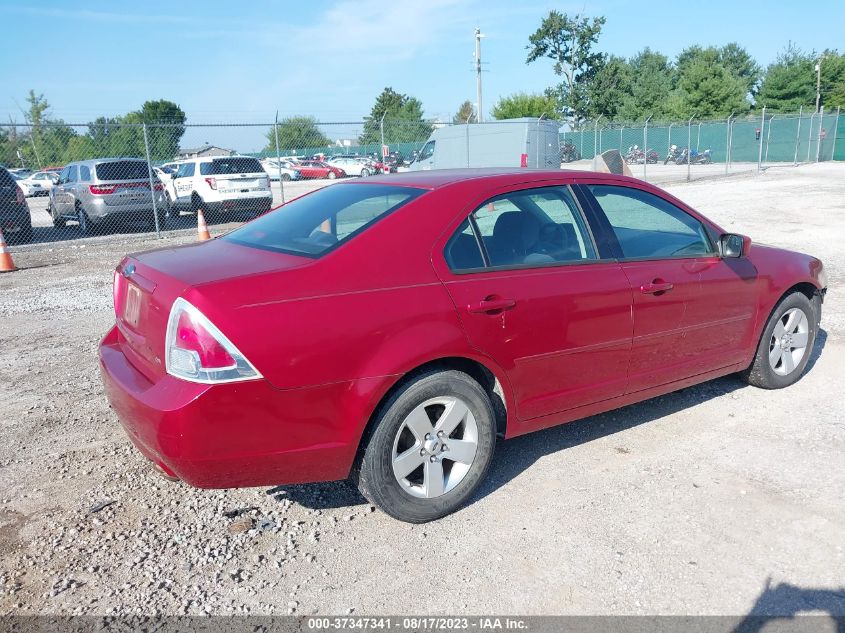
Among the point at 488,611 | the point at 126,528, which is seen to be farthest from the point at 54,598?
the point at 488,611

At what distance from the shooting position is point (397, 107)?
299ft

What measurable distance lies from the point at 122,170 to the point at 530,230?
13074 millimetres

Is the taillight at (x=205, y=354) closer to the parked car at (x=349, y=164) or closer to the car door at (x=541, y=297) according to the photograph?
the car door at (x=541, y=297)

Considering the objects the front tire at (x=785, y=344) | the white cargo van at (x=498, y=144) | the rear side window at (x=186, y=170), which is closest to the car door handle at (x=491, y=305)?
the front tire at (x=785, y=344)

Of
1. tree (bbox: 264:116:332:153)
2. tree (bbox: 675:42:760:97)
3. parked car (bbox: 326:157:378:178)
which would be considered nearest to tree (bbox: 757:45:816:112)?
tree (bbox: 675:42:760:97)

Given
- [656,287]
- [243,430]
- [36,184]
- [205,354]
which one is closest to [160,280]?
[205,354]

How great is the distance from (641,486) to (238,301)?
7.39 ft

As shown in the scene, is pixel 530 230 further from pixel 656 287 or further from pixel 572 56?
pixel 572 56

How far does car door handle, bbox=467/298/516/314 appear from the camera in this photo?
324 centimetres

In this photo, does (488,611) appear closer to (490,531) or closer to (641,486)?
(490,531)

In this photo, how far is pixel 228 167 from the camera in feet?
53.7

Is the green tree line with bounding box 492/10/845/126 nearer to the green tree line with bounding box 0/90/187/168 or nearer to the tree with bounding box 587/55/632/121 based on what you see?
the tree with bounding box 587/55/632/121

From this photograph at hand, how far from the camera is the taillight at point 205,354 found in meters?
2.73

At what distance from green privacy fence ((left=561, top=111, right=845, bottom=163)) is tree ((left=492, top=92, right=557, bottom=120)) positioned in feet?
65.9
